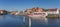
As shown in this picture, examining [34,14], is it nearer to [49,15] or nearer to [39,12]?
[39,12]

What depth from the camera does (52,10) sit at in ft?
47.0

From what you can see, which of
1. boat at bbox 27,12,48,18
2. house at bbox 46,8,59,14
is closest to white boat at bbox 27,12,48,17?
boat at bbox 27,12,48,18

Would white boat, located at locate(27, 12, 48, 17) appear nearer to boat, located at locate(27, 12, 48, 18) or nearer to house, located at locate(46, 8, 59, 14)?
boat, located at locate(27, 12, 48, 18)

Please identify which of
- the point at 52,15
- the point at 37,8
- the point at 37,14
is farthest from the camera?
the point at 37,8

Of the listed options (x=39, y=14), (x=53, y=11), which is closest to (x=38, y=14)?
(x=39, y=14)

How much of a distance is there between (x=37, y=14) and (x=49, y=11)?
130 centimetres

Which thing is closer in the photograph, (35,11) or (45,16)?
(45,16)

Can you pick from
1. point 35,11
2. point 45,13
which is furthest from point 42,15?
point 35,11

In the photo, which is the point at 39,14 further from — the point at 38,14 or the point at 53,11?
the point at 53,11

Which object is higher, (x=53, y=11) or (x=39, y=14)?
(x=53, y=11)

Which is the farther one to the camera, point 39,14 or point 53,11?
point 53,11

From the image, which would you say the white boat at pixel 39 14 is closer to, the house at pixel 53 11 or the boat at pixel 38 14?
the boat at pixel 38 14

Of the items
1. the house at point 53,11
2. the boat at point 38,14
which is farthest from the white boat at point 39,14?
the house at point 53,11

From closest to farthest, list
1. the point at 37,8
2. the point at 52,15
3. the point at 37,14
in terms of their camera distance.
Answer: the point at 52,15 < the point at 37,14 < the point at 37,8
